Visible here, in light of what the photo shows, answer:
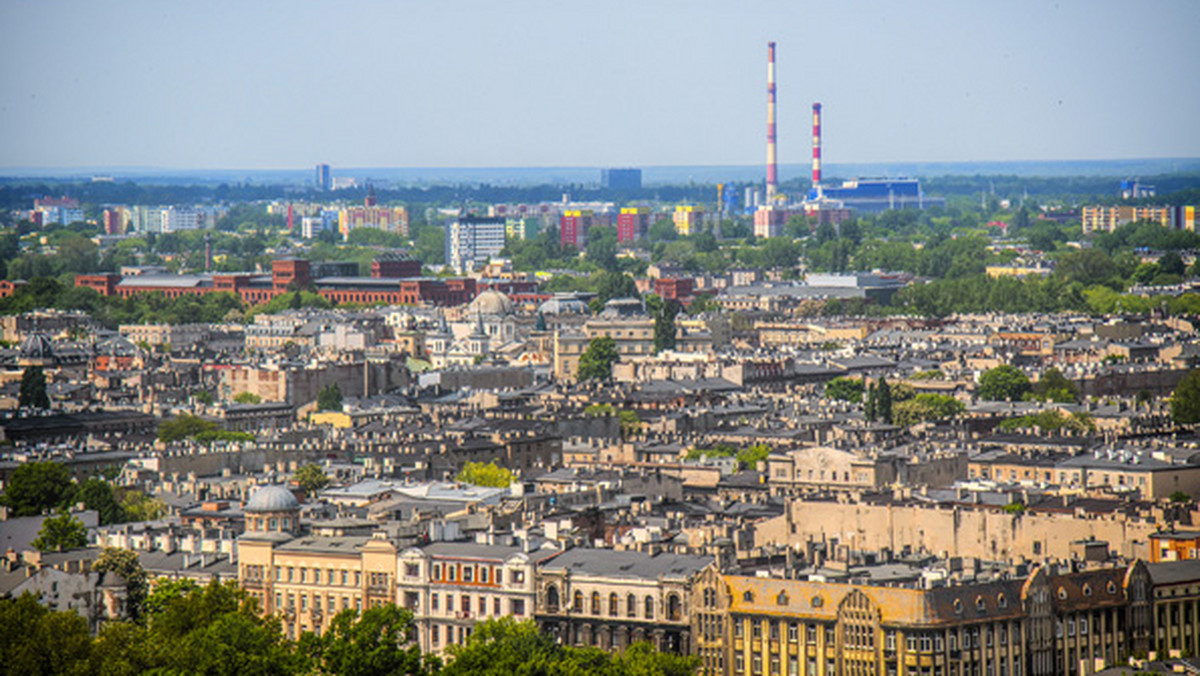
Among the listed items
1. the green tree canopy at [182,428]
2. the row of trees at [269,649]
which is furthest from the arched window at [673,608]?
the green tree canopy at [182,428]

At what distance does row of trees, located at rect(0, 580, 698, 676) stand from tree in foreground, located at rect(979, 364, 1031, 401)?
5601 cm

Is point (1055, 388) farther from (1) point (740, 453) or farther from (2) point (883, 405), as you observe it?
(1) point (740, 453)

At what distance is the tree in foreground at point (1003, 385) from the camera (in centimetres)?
10562

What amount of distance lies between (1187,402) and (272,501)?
4424cm

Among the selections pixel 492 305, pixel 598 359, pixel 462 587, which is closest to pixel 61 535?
pixel 462 587

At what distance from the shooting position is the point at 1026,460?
248ft

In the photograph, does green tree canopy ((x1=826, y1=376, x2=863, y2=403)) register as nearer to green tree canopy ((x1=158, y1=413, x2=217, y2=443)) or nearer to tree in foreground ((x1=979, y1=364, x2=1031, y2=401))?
tree in foreground ((x1=979, y1=364, x2=1031, y2=401))

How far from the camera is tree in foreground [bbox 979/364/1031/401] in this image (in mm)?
105625

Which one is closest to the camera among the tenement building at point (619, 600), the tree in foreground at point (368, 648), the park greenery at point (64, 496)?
the tree in foreground at point (368, 648)

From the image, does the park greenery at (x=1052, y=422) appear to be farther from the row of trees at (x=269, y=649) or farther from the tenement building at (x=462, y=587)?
the row of trees at (x=269, y=649)

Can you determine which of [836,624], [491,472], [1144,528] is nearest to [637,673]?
[836,624]

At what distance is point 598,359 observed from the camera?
120000 millimetres

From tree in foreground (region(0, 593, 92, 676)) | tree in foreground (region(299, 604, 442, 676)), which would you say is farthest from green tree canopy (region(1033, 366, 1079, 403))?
tree in foreground (region(0, 593, 92, 676))

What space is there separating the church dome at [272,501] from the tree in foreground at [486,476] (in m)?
13.4
